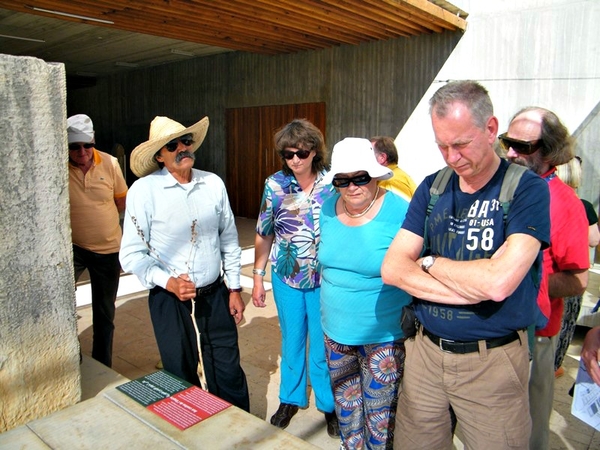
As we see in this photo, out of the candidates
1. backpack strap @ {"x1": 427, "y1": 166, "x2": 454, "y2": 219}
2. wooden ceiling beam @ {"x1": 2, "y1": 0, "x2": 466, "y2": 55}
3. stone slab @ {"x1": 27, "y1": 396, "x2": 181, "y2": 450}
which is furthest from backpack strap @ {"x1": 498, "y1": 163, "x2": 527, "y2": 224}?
wooden ceiling beam @ {"x1": 2, "y1": 0, "x2": 466, "y2": 55}

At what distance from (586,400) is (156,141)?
86.2 inches

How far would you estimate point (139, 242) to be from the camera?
2.45 meters

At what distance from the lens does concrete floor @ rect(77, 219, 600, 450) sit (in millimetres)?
2932

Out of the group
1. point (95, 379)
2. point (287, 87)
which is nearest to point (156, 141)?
point (95, 379)

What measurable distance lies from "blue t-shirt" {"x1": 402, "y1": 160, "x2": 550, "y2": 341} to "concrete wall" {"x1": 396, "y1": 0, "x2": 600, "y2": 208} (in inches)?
243

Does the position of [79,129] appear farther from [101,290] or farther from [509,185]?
[509,185]

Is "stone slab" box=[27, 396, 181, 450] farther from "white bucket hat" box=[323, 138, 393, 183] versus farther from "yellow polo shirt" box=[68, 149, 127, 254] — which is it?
"yellow polo shirt" box=[68, 149, 127, 254]

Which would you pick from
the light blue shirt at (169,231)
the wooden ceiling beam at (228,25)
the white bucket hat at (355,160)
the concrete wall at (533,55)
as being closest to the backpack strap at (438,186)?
the white bucket hat at (355,160)

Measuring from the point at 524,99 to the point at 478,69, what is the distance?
931 mm

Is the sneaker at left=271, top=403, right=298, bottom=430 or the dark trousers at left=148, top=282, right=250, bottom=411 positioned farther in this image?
the sneaker at left=271, top=403, right=298, bottom=430

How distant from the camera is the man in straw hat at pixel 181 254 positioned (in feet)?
7.97

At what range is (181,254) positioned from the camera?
8.21ft

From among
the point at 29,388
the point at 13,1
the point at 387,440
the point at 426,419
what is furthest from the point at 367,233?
the point at 13,1

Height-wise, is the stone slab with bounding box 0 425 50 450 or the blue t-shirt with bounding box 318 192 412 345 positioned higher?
the blue t-shirt with bounding box 318 192 412 345
